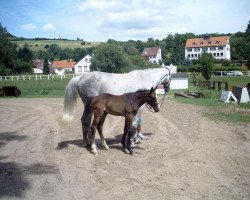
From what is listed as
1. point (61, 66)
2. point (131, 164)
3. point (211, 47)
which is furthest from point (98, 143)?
point (211, 47)

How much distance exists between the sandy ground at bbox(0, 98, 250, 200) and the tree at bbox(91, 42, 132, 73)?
51859 millimetres

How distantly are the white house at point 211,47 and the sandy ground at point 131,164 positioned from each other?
106 m

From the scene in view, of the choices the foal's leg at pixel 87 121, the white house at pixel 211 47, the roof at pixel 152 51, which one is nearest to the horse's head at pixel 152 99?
the foal's leg at pixel 87 121

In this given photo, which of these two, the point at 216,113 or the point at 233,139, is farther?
the point at 216,113

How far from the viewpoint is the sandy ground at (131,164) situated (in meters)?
5.87

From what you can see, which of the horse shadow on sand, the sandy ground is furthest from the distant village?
the horse shadow on sand

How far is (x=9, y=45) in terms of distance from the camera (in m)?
68.8

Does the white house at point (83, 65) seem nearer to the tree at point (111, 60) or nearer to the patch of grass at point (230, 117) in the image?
the tree at point (111, 60)

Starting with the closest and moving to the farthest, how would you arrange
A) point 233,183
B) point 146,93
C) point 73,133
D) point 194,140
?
point 233,183 < point 146,93 < point 194,140 < point 73,133

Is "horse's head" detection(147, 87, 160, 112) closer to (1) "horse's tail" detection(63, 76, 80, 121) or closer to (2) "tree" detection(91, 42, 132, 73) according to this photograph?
(1) "horse's tail" detection(63, 76, 80, 121)

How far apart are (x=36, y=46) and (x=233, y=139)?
192 meters

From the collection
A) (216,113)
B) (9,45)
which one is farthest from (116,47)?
(216,113)

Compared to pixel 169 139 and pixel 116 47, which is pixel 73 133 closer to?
pixel 169 139

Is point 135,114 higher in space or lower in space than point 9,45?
lower
